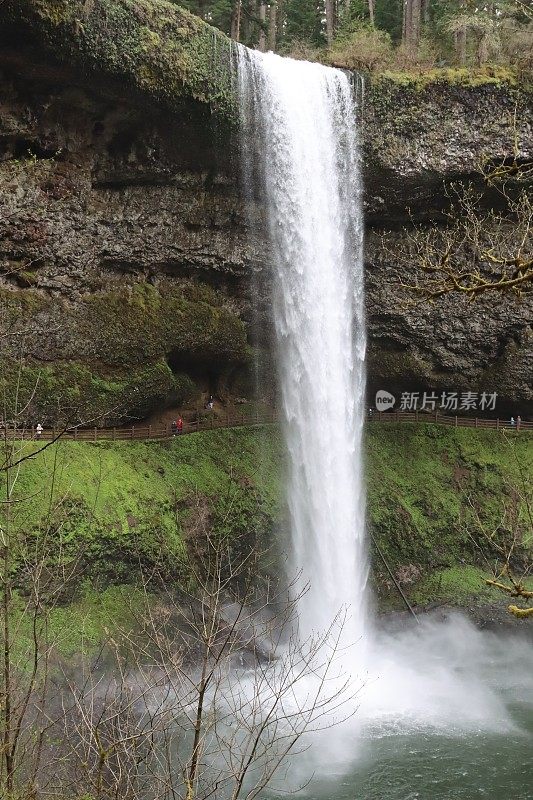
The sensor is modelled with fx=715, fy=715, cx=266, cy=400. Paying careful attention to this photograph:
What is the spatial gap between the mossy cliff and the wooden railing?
39 centimetres

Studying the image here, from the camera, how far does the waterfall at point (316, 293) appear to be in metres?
19.0

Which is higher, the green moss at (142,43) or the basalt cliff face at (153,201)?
the green moss at (142,43)

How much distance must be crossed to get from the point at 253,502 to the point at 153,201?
8.70 meters

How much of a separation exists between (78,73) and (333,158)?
24.0ft

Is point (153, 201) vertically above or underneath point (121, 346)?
above

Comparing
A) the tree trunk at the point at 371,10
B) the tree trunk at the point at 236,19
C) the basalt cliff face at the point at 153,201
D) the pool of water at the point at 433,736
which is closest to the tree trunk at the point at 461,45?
the basalt cliff face at the point at 153,201

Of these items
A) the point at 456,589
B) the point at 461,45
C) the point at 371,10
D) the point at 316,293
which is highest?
the point at 371,10

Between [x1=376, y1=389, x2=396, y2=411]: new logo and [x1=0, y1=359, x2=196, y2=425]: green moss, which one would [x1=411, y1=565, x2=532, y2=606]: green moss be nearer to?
[x1=376, y1=389, x2=396, y2=411]: new logo

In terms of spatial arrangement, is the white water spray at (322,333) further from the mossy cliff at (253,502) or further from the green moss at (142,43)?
the mossy cliff at (253,502)

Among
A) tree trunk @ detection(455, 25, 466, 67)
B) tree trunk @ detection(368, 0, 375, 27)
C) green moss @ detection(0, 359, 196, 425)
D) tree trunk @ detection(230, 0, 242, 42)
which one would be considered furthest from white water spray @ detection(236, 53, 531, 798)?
tree trunk @ detection(368, 0, 375, 27)

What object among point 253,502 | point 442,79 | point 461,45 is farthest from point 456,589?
point 461,45

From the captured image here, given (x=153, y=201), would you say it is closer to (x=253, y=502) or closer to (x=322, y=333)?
(x=322, y=333)

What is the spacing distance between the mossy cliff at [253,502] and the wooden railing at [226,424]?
394 millimetres

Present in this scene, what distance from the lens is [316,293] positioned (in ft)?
67.5
